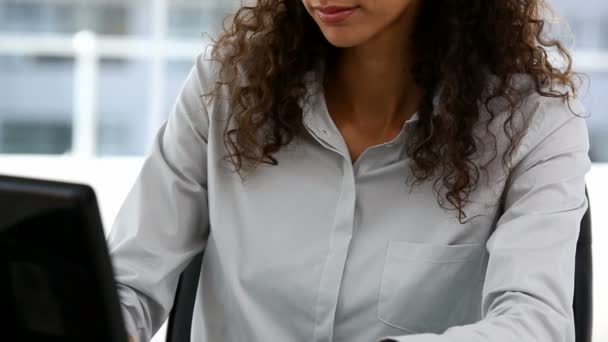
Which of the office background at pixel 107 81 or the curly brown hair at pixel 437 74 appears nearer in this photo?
the curly brown hair at pixel 437 74

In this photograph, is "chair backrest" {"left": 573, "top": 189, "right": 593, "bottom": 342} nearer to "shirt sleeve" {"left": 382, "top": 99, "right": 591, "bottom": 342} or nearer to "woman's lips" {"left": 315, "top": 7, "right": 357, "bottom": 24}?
"shirt sleeve" {"left": 382, "top": 99, "right": 591, "bottom": 342}

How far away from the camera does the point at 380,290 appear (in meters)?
Answer: 1.34

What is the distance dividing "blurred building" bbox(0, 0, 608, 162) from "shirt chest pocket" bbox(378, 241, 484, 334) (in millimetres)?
4088

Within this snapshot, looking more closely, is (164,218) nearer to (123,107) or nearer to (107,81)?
(123,107)

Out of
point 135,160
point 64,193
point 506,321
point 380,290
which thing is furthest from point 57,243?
point 135,160

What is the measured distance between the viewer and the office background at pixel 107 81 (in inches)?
203

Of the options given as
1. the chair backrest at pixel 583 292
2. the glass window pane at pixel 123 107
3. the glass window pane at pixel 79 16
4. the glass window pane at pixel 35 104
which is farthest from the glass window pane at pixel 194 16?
the chair backrest at pixel 583 292

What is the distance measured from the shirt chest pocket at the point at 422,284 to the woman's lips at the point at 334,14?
1.02ft

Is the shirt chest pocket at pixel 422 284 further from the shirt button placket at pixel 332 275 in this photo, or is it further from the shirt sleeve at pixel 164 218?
the shirt sleeve at pixel 164 218

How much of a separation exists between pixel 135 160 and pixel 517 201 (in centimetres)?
445

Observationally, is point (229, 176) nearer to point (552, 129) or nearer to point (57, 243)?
point (552, 129)

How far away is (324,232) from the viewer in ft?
4.51

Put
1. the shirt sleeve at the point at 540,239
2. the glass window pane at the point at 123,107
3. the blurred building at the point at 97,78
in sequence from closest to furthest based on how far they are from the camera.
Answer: the shirt sleeve at the point at 540,239, the blurred building at the point at 97,78, the glass window pane at the point at 123,107

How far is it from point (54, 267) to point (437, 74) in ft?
2.72
